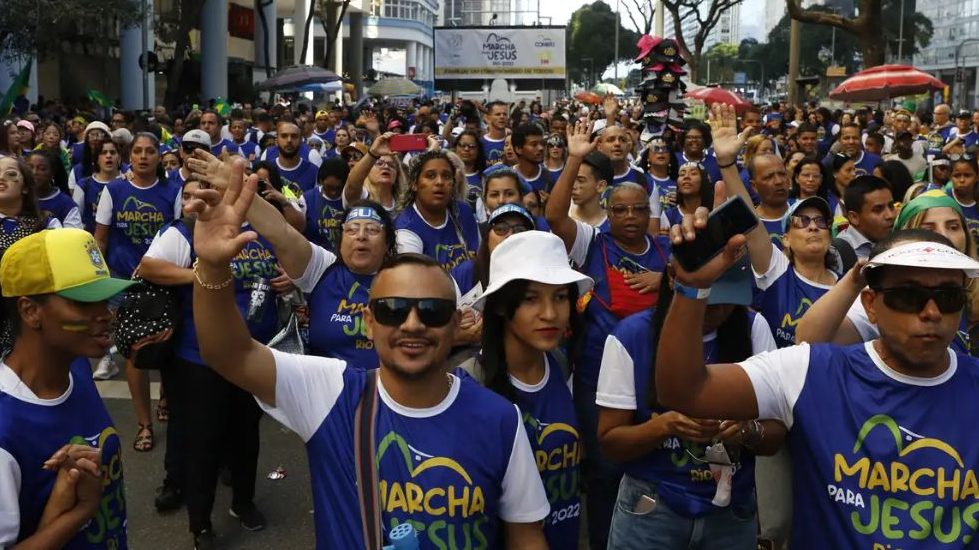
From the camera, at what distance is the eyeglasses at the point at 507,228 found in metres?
4.46

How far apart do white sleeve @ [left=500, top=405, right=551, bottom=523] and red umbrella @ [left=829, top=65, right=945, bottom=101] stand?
1635 centimetres

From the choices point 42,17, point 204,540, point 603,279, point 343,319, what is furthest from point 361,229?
point 42,17

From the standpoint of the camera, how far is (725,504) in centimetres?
321

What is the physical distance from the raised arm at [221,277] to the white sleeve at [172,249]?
2.30 meters

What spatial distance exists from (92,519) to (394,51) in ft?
390

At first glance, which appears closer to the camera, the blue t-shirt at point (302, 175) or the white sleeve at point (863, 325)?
the white sleeve at point (863, 325)

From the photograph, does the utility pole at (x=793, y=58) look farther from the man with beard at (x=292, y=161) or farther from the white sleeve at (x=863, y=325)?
the white sleeve at (x=863, y=325)

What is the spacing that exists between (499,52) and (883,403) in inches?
1968

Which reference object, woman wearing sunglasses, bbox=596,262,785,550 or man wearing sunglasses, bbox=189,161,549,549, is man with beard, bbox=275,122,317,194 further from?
man wearing sunglasses, bbox=189,161,549,549

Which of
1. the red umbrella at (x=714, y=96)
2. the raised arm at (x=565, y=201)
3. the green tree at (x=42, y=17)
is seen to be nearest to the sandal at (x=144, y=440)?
the raised arm at (x=565, y=201)

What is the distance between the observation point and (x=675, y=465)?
3.24 meters

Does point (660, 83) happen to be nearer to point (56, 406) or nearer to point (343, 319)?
point (343, 319)

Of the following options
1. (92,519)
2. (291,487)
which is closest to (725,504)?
(92,519)

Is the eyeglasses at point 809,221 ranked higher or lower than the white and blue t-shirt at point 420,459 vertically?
higher
